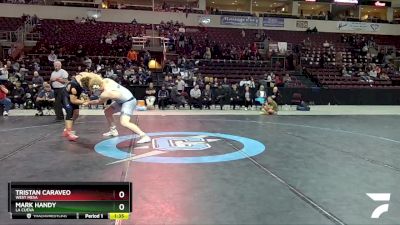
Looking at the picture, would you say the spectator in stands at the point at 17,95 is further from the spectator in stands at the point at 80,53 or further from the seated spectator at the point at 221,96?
the seated spectator at the point at 221,96

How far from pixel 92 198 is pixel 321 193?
2.96 metres

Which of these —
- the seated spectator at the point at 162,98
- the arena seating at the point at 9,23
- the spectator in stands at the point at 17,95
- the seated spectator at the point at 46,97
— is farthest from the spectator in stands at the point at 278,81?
the arena seating at the point at 9,23

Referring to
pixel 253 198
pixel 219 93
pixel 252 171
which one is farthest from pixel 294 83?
pixel 253 198

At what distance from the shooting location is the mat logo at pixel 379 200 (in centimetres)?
389

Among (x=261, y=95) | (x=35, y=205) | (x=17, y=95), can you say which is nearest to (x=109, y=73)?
(x=17, y=95)

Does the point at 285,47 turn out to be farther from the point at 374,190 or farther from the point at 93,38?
the point at 374,190

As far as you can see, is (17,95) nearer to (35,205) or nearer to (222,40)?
(35,205)

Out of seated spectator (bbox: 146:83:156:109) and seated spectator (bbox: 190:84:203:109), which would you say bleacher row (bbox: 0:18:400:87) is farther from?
seated spectator (bbox: 146:83:156:109)

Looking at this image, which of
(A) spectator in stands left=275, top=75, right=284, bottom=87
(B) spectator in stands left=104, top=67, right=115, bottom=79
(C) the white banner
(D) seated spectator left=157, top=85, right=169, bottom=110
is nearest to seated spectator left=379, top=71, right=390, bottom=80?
(A) spectator in stands left=275, top=75, right=284, bottom=87

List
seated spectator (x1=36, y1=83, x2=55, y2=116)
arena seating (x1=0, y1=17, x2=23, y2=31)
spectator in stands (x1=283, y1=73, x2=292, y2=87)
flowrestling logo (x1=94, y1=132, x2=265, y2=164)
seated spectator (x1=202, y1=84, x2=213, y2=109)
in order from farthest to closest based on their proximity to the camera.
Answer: arena seating (x1=0, y1=17, x2=23, y2=31) → spectator in stands (x1=283, y1=73, x2=292, y2=87) → seated spectator (x1=202, y1=84, x2=213, y2=109) → seated spectator (x1=36, y1=83, x2=55, y2=116) → flowrestling logo (x1=94, y1=132, x2=265, y2=164)

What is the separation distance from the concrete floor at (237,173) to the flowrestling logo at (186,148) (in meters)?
0.04

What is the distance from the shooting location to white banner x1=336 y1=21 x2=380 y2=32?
28864 mm

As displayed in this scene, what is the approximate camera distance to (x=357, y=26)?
29078mm

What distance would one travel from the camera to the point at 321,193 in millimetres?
4527
